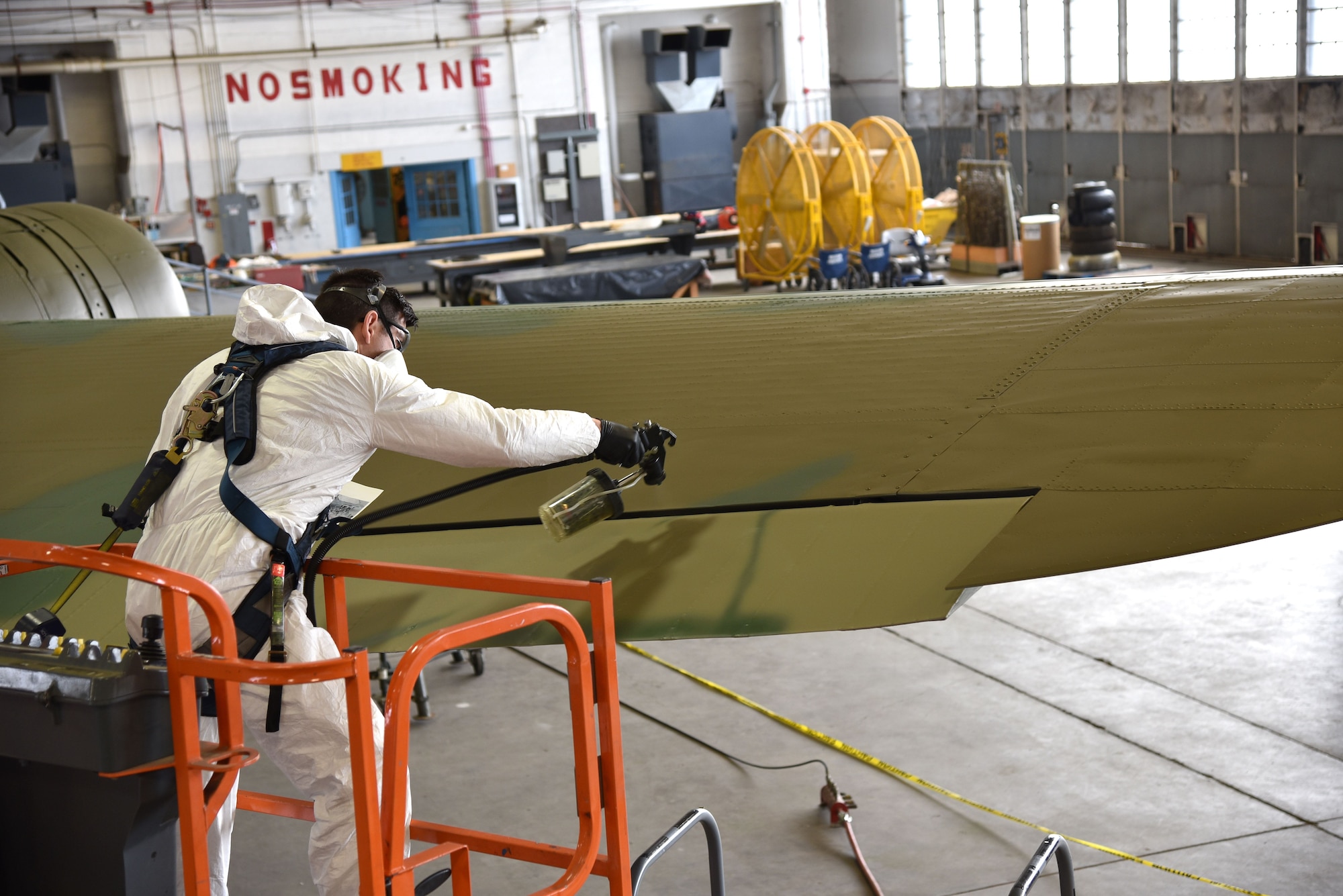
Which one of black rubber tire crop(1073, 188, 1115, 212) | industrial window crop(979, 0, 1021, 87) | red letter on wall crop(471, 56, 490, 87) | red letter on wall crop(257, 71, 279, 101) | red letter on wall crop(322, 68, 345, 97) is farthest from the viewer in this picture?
industrial window crop(979, 0, 1021, 87)

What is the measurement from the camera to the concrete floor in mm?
4977

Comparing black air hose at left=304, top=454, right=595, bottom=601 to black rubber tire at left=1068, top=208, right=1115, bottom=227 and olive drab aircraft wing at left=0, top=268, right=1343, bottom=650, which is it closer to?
olive drab aircraft wing at left=0, top=268, right=1343, bottom=650

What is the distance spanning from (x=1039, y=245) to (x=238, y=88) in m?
12.7

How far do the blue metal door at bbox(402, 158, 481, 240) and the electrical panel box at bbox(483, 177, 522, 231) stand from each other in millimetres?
300

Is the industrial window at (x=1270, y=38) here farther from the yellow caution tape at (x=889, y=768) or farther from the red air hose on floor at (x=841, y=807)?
the red air hose on floor at (x=841, y=807)

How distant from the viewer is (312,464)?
3316 mm

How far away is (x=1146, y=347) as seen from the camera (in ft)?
13.1

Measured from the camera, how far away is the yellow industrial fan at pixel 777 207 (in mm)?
17469

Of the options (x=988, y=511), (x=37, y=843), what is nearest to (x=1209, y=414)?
(x=988, y=511)

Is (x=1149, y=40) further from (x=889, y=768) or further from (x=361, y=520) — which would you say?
(x=361, y=520)

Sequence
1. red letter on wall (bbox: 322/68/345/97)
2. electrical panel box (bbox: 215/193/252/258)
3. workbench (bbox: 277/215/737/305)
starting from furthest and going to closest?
red letter on wall (bbox: 322/68/345/97) → electrical panel box (bbox: 215/193/252/258) → workbench (bbox: 277/215/737/305)

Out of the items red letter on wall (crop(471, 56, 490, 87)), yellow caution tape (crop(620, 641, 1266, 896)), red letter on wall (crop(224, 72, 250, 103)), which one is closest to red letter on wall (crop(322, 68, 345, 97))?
red letter on wall (crop(224, 72, 250, 103))

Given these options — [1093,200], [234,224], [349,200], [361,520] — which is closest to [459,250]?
[234,224]

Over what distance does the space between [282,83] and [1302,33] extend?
15.1 metres
